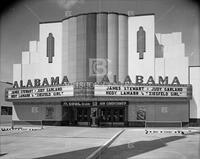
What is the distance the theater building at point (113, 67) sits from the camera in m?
33.5

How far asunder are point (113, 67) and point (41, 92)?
26.5ft

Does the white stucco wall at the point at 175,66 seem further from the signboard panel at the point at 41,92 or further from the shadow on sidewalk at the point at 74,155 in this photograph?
the shadow on sidewalk at the point at 74,155

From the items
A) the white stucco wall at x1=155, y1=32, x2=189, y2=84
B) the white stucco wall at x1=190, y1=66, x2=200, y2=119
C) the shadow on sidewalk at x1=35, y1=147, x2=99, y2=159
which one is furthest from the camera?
the white stucco wall at x1=190, y1=66, x2=200, y2=119

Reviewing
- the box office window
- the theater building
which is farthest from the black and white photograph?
the box office window

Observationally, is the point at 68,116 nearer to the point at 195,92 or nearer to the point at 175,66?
the point at 175,66

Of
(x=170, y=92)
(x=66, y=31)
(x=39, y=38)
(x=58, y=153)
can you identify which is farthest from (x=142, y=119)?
(x=58, y=153)

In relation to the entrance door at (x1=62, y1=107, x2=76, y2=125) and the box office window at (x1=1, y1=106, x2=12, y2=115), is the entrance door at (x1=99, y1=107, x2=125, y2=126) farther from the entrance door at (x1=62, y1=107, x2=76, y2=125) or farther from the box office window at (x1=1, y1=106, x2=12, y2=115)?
the box office window at (x1=1, y1=106, x2=12, y2=115)

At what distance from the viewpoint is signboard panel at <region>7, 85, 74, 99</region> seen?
31.6 metres

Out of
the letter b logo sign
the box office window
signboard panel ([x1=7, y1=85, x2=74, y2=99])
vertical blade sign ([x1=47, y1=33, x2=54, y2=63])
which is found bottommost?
the box office window

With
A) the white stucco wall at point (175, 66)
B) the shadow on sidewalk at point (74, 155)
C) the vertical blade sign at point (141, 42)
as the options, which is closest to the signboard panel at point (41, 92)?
the vertical blade sign at point (141, 42)

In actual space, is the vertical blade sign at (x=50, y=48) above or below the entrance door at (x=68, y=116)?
above

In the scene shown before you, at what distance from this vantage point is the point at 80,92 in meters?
30.9

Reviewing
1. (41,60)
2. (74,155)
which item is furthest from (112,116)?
(74,155)

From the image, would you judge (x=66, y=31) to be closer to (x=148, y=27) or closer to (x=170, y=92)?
(x=148, y=27)
